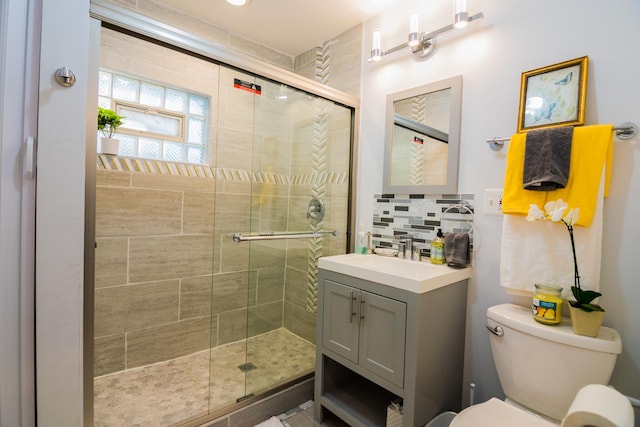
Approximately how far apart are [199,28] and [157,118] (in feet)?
2.36

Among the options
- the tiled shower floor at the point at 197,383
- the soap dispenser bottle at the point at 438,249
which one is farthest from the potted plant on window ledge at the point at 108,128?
the soap dispenser bottle at the point at 438,249

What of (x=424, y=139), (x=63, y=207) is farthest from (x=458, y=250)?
(x=63, y=207)

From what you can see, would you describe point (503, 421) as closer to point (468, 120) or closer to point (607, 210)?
point (607, 210)

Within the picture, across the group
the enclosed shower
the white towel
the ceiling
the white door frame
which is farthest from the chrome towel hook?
the white towel

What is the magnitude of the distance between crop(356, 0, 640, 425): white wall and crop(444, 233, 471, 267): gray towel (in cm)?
7

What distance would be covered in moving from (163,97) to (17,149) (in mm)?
1336

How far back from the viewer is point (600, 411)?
2.10ft

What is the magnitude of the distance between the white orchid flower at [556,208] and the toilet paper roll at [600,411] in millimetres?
619

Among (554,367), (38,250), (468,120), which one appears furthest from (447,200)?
(38,250)

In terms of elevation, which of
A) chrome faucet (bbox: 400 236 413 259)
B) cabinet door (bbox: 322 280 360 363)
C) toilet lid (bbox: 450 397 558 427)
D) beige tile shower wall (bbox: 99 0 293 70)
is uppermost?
beige tile shower wall (bbox: 99 0 293 70)

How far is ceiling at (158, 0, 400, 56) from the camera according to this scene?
6.38ft

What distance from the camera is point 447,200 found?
5.46 feet

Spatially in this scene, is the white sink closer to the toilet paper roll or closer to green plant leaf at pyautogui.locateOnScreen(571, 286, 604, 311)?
green plant leaf at pyautogui.locateOnScreen(571, 286, 604, 311)

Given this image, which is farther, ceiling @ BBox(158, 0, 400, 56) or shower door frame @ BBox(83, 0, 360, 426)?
ceiling @ BBox(158, 0, 400, 56)
